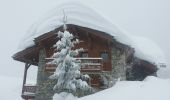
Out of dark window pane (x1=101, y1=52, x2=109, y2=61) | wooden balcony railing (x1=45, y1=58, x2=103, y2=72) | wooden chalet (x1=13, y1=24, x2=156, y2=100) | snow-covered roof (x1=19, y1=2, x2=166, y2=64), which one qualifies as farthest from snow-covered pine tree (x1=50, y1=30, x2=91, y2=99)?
dark window pane (x1=101, y1=52, x2=109, y2=61)

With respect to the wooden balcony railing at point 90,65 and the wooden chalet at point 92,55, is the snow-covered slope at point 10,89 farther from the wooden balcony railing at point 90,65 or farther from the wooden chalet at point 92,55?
the wooden balcony railing at point 90,65

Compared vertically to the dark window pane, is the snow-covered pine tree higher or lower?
lower

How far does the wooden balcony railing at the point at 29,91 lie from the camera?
24609 millimetres

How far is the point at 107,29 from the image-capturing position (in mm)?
23031

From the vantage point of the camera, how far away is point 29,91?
2509 cm

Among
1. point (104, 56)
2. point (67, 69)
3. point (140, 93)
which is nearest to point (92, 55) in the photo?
point (104, 56)

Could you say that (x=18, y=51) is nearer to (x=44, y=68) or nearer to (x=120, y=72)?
(x=44, y=68)

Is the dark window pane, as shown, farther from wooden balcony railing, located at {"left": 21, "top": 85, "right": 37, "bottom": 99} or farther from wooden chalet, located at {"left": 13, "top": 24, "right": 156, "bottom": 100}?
wooden balcony railing, located at {"left": 21, "top": 85, "right": 37, "bottom": 99}

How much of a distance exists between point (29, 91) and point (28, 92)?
120mm

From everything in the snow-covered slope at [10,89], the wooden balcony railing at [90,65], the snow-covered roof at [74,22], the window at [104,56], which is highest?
the snow-covered roof at [74,22]

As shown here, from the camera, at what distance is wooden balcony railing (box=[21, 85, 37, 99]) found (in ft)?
80.7

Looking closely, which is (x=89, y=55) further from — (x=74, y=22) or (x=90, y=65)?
(x=74, y=22)

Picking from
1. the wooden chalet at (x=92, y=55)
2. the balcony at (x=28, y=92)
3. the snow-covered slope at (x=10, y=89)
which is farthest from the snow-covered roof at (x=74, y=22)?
the snow-covered slope at (x=10, y=89)

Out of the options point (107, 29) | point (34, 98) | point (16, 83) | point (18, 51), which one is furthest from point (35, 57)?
point (16, 83)
